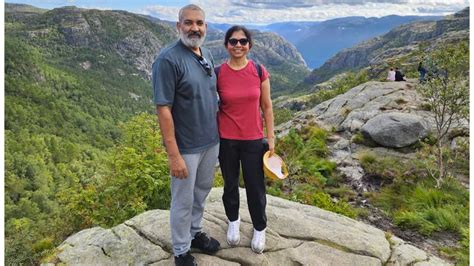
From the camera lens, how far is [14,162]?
101375 millimetres

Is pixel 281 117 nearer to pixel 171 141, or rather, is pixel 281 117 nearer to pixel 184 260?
pixel 184 260

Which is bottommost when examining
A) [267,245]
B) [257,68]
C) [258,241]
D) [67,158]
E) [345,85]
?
[67,158]

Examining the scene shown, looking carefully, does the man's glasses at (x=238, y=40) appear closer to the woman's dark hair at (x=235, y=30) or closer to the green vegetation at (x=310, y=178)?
the woman's dark hair at (x=235, y=30)

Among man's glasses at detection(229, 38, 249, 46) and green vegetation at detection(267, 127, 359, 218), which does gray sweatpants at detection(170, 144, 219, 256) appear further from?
green vegetation at detection(267, 127, 359, 218)

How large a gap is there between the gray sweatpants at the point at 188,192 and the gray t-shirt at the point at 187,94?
159 millimetres

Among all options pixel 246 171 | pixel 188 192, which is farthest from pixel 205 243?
pixel 246 171

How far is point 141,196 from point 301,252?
3.30 metres

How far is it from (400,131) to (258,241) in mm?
9475

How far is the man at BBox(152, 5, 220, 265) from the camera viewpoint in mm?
4070

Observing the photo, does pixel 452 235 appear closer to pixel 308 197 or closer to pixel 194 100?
pixel 308 197

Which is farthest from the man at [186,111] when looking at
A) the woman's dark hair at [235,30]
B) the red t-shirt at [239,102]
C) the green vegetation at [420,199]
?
the green vegetation at [420,199]

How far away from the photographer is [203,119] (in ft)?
14.4

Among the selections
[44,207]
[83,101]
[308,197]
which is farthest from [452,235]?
[83,101]

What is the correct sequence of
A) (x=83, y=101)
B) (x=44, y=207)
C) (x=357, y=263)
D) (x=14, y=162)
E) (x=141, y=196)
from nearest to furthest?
1. (x=357, y=263)
2. (x=141, y=196)
3. (x=44, y=207)
4. (x=14, y=162)
5. (x=83, y=101)
